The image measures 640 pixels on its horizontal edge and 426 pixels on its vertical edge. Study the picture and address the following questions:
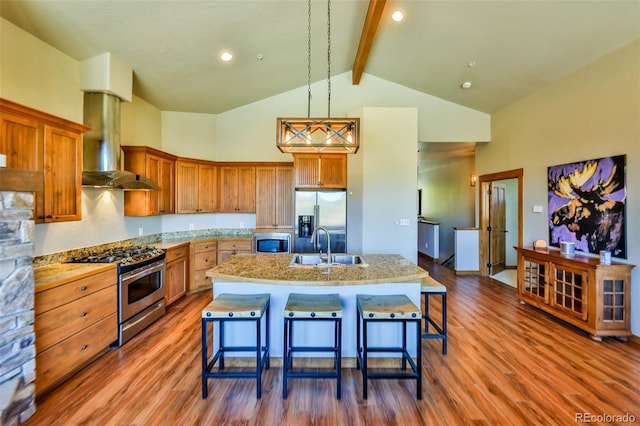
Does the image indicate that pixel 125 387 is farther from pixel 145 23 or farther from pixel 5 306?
pixel 145 23

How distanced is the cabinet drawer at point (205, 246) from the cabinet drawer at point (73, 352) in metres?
1.77

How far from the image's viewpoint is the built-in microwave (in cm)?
479

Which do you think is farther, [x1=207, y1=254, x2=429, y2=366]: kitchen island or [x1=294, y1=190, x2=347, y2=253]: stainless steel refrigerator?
[x1=294, y1=190, x2=347, y2=253]: stainless steel refrigerator

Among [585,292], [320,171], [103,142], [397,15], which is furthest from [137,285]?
[585,292]

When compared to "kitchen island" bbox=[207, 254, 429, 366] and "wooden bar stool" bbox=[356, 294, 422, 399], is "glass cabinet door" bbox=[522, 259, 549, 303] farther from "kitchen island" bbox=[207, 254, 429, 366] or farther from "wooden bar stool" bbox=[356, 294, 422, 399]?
"wooden bar stool" bbox=[356, 294, 422, 399]

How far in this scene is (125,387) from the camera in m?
2.19

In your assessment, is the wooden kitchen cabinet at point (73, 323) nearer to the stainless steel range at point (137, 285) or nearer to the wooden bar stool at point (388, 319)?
the stainless steel range at point (137, 285)

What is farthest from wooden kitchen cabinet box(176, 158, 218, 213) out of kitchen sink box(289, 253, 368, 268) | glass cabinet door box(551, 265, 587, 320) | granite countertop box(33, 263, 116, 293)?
glass cabinet door box(551, 265, 587, 320)

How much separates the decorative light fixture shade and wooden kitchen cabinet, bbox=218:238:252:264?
2.76m

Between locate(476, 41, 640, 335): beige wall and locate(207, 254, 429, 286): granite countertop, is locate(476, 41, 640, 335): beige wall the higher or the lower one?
the higher one

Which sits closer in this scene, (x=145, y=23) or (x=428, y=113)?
(x=145, y=23)

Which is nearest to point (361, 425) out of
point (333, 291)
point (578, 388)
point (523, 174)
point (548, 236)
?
point (333, 291)

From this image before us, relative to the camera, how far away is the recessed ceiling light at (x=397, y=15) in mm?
3447

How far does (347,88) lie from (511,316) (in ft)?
15.5
